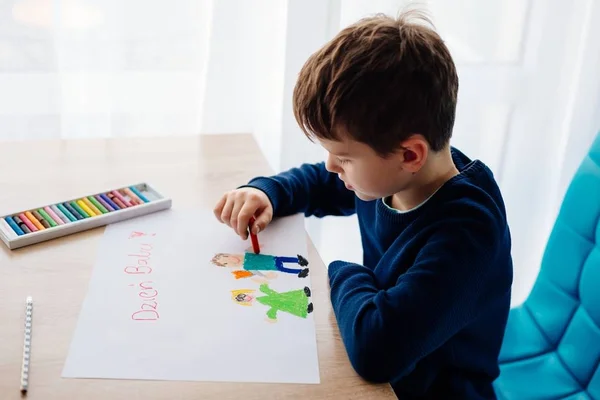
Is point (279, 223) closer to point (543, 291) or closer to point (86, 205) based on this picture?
point (86, 205)

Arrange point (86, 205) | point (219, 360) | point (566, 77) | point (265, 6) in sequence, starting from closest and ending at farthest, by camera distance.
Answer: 1. point (219, 360)
2. point (86, 205)
3. point (265, 6)
4. point (566, 77)

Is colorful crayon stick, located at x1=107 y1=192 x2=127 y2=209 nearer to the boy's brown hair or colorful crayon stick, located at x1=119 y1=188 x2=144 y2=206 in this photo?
colorful crayon stick, located at x1=119 y1=188 x2=144 y2=206

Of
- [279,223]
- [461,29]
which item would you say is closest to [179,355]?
[279,223]

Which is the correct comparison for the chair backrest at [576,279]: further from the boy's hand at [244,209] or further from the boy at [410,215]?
the boy's hand at [244,209]

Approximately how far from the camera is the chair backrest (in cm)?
101

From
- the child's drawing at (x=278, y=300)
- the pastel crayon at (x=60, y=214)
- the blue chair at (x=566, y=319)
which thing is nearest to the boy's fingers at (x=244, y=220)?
the child's drawing at (x=278, y=300)

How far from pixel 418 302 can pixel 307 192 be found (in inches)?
13.8

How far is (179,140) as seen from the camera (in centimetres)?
119

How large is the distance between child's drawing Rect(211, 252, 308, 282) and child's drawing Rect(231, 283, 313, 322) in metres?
0.03

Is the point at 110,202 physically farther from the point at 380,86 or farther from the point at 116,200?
the point at 380,86

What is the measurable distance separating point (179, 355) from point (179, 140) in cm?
59

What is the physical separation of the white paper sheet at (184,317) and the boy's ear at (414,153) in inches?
7.1

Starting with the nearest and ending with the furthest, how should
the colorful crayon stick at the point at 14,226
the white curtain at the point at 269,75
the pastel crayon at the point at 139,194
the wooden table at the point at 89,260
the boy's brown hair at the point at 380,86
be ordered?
the wooden table at the point at 89,260 < the boy's brown hair at the point at 380,86 < the colorful crayon stick at the point at 14,226 < the pastel crayon at the point at 139,194 < the white curtain at the point at 269,75

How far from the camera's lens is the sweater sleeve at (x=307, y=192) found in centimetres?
97
